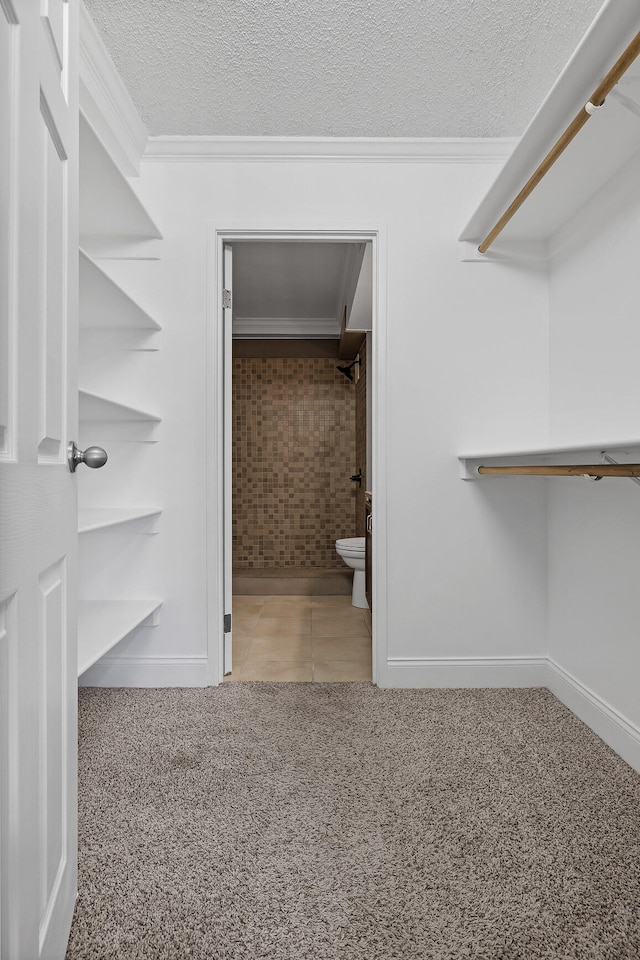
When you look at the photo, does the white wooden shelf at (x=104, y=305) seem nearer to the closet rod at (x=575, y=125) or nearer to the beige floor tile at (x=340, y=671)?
the closet rod at (x=575, y=125)

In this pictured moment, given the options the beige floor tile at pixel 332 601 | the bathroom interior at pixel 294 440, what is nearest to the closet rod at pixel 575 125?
the beige floor tile at pixel 332 601

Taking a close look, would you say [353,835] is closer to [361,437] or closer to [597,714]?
[597,714]

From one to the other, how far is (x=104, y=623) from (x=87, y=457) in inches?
49.9

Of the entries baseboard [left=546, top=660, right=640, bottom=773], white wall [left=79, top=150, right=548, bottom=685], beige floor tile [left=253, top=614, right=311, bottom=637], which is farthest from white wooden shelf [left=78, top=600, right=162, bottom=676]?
baseboard [left=546, top=660, right=640, bottom=773]

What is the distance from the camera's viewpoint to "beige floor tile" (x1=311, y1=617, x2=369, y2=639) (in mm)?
3191

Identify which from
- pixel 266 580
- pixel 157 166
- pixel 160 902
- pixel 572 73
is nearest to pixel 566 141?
pixel 572 73

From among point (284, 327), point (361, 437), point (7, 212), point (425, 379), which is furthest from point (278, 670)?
point (284, 327)

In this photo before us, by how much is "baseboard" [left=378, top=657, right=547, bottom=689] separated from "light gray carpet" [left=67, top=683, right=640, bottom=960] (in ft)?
0.73

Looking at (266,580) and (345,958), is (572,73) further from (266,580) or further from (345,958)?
(266,580)

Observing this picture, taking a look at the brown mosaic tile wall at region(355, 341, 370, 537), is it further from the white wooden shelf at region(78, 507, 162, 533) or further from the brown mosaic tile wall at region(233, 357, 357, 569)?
the white wooden shelf at region(78, 507, 162, 533)

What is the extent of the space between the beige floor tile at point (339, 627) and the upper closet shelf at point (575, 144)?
2175 millimetres

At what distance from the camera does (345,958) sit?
1.02 metres

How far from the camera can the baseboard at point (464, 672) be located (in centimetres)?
236

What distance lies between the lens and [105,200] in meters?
2.05
